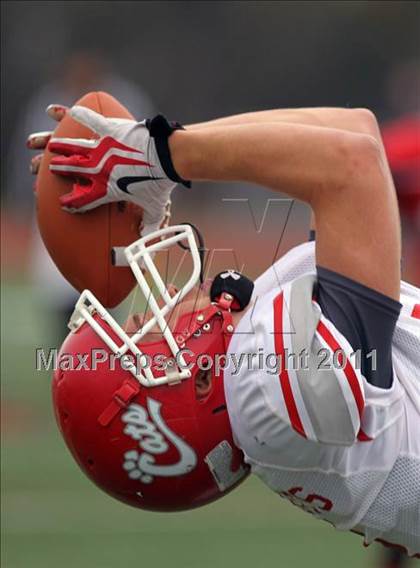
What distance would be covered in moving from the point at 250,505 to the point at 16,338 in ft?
16.6

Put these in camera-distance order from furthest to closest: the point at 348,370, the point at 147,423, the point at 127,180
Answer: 1. the point at 127,180
2. the point at 147,423
3. the point at 348,370

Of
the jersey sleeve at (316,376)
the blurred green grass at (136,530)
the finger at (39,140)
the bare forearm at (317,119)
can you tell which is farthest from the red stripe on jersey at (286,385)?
the blurred green grass at (136,530)

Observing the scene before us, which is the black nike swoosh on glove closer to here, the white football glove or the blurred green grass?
the white football glove

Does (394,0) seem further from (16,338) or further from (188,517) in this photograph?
(188,517)

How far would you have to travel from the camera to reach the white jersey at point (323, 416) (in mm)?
2221

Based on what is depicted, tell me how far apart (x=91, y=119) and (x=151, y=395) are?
1.98 feet

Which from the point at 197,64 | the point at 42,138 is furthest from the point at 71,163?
the point at 197,64

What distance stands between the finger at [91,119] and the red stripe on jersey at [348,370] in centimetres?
66

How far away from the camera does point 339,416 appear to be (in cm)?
221

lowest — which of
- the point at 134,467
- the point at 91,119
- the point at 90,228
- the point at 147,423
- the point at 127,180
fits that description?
the point at 134,467

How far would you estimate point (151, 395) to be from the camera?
7.88ft

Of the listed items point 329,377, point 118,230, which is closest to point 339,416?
point 329,377

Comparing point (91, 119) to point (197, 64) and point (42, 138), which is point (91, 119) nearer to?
point (42, 138)

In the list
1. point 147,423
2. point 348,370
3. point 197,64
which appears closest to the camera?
point 348,370
